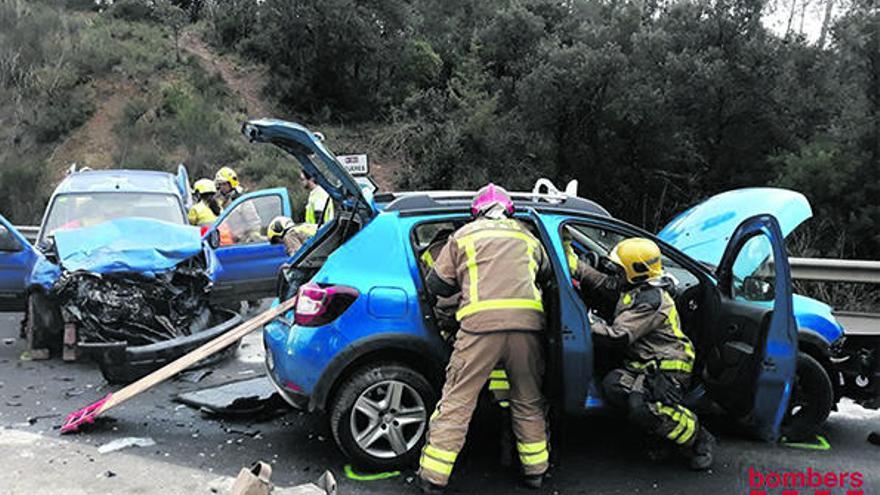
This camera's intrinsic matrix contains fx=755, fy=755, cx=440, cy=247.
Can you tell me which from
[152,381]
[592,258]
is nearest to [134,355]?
[152,381]

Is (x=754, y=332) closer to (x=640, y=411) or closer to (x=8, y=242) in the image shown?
(x=640, y=411)

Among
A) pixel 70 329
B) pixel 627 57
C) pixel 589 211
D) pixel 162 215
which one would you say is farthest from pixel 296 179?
pixel 589 211

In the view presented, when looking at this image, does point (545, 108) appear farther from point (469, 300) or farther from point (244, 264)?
point (469, 300)

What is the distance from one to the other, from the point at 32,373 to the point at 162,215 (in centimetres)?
251

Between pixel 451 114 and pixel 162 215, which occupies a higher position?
pixel 451 114

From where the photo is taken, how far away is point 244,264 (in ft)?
27.3

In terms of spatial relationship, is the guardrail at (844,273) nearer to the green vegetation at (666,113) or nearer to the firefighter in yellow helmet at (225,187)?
the firefighter in yellow helmet at (225,187)

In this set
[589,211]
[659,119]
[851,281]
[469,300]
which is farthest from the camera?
[659,119]

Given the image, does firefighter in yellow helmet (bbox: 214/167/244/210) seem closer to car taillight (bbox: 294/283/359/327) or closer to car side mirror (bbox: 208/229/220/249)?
car side mirror (bbox: 208/229/220/249)

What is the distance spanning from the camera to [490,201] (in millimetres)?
4508

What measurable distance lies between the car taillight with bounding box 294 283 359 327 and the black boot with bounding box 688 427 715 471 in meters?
2.28

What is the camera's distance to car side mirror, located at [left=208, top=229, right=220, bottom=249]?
809 centimetres

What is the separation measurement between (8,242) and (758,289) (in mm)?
6464

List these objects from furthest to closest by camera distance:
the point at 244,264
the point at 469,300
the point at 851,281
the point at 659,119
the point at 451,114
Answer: the point at 451,114 < the point at 659,119 < the point at 851,281 < the point at 244,264 < the point at 469,300
